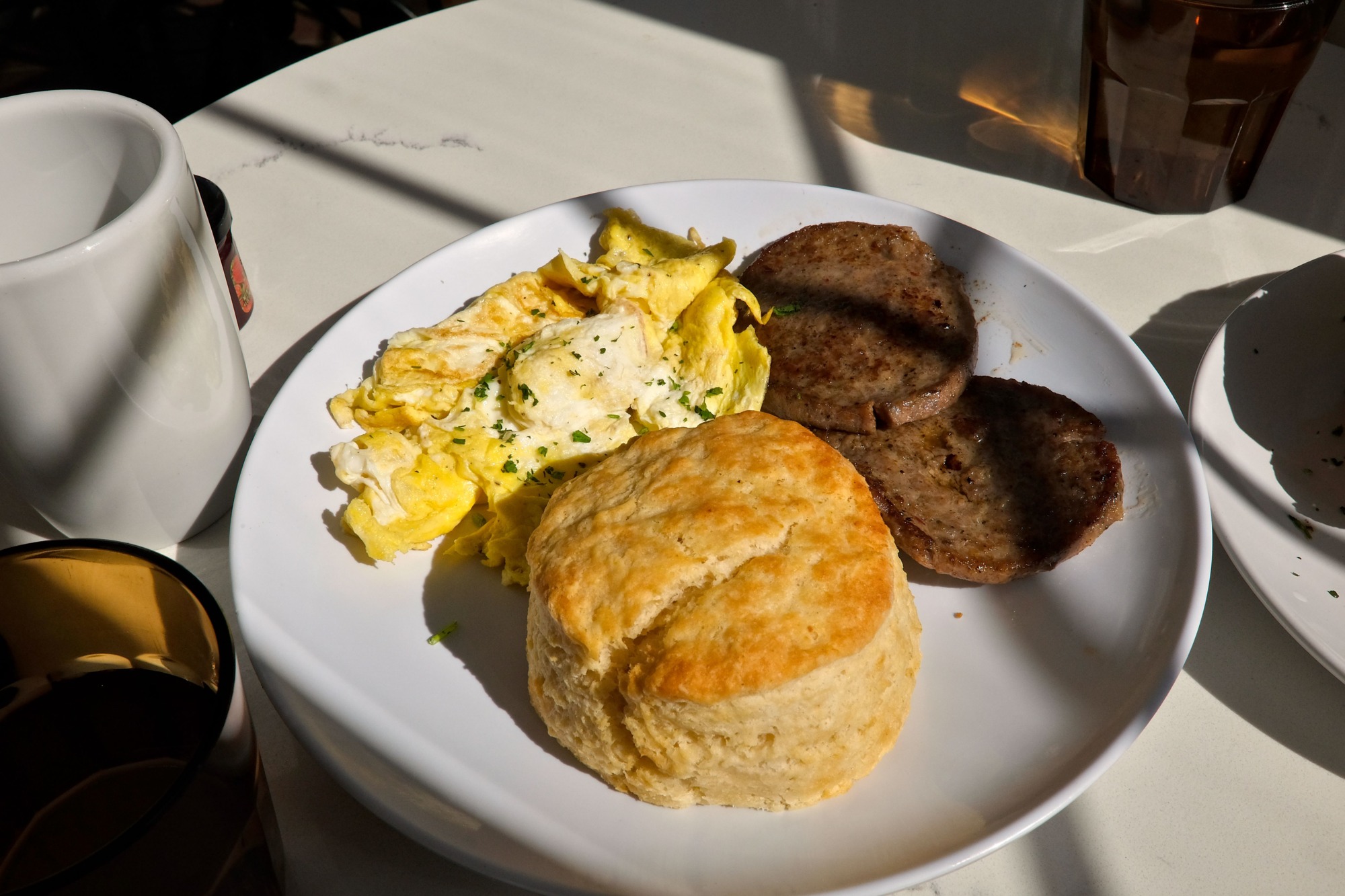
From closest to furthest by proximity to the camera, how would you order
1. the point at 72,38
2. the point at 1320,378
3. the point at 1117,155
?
1. the point at 1320,378
2. the point at 1117,155
3. the point at 72,38

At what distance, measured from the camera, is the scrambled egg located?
1847mm

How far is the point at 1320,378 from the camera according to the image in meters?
2.08

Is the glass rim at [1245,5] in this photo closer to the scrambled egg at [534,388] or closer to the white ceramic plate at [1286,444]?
the white ceramic plate at [1286,444]

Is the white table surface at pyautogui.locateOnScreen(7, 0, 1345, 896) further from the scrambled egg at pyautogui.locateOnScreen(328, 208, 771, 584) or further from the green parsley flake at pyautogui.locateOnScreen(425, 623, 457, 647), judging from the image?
the scrambled egg at pyautogui.locateOnScreen(328, 208, 771, 584)

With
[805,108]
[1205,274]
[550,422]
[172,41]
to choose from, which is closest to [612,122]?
[805,108]

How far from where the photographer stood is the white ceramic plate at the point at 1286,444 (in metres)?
1.69

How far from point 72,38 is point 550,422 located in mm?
4785

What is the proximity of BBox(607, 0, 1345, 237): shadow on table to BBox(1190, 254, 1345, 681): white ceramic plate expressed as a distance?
22.2 inches

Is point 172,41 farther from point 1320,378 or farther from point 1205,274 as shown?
point 1320,378

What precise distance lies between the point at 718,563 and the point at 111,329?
0.97 m

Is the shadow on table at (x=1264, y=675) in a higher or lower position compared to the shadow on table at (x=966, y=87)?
lower

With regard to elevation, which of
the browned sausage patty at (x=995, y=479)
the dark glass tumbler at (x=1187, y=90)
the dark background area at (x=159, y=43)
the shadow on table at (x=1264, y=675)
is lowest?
the dark background area at (x=159, y=43)

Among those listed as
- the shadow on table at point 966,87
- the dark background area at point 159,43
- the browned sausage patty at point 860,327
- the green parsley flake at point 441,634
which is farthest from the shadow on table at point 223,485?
the dark background area at point 159,43

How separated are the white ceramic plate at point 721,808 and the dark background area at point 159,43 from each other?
140 inches
